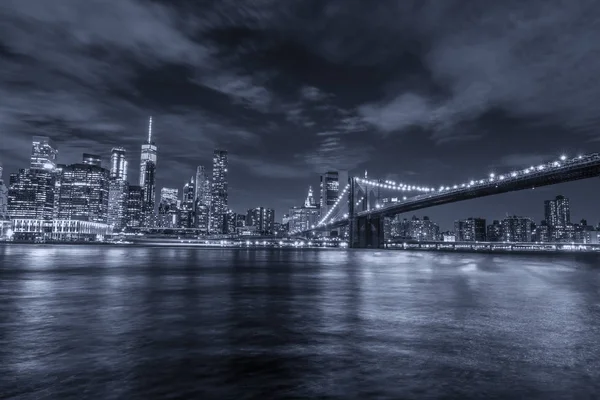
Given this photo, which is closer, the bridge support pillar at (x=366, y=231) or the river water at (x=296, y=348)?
the river water at (x=296, y=348)

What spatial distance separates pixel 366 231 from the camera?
111188mm

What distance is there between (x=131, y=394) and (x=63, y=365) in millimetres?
2371

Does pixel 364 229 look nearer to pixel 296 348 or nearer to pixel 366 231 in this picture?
pixel 366 231

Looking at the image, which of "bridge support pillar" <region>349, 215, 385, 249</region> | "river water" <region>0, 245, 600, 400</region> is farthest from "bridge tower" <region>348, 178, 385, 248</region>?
"river water" <region>0, 245, 600, 400</region>

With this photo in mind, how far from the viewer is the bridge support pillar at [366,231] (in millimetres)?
108562

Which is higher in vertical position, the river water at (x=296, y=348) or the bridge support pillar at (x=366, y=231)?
the bridge support pillar at (x=366, y=231)

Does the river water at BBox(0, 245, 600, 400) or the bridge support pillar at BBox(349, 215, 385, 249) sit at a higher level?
the bridge support pillar at BBox(349, 215, 385, 249)

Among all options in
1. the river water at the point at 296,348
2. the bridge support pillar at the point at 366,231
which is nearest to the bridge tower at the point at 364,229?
the bridge support pillar at the point at 366,231

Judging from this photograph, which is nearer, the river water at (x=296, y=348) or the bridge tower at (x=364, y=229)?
the river water at (x=296, y=348)

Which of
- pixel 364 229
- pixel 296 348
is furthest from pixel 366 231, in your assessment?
pixel 296 348

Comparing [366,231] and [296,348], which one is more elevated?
[366,231]

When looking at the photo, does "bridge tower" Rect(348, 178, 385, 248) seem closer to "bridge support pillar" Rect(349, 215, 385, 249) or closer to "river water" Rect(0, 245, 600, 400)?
"bridge support pillar" Rect(349, 215, 385, 249)

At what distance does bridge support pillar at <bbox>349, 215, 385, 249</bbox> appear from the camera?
108562 mm

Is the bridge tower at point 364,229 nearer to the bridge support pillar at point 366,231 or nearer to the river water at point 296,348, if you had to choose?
the bridge support pillar at point 366,231
